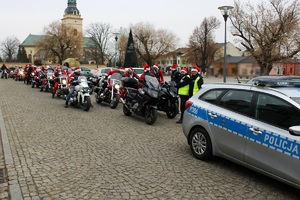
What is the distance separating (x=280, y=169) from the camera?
14.4 feet

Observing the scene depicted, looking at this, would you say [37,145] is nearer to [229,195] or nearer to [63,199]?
[63,199]

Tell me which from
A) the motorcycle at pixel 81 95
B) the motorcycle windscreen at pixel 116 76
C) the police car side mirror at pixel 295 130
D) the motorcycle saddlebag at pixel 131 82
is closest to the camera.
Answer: the police car side mirror at pixel 295 130

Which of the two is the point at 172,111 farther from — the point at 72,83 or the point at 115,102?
the point at 72,83

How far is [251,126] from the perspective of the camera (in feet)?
16.0

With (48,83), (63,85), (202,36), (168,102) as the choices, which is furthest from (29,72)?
(202,36)

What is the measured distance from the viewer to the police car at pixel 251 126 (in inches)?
171

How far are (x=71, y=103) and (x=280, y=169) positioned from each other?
10.3 metres

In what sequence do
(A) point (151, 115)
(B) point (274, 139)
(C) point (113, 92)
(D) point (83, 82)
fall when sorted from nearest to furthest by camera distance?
(B) point (274, 139) < (A) point (151, 115) < (D) point (83, 82) < (C) point (113, 92)

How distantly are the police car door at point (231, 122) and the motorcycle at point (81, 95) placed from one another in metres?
7.42

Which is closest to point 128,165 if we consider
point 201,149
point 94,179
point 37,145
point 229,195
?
point 94,179

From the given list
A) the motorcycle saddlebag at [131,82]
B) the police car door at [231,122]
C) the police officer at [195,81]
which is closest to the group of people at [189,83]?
the police officer at [195,81]

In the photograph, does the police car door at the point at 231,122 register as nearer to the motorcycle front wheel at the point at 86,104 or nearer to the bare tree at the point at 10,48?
the motorcycle front wheel at the point at 86,104

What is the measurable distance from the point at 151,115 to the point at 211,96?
3.83 meters

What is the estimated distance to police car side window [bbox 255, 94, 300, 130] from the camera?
4.40 metres
